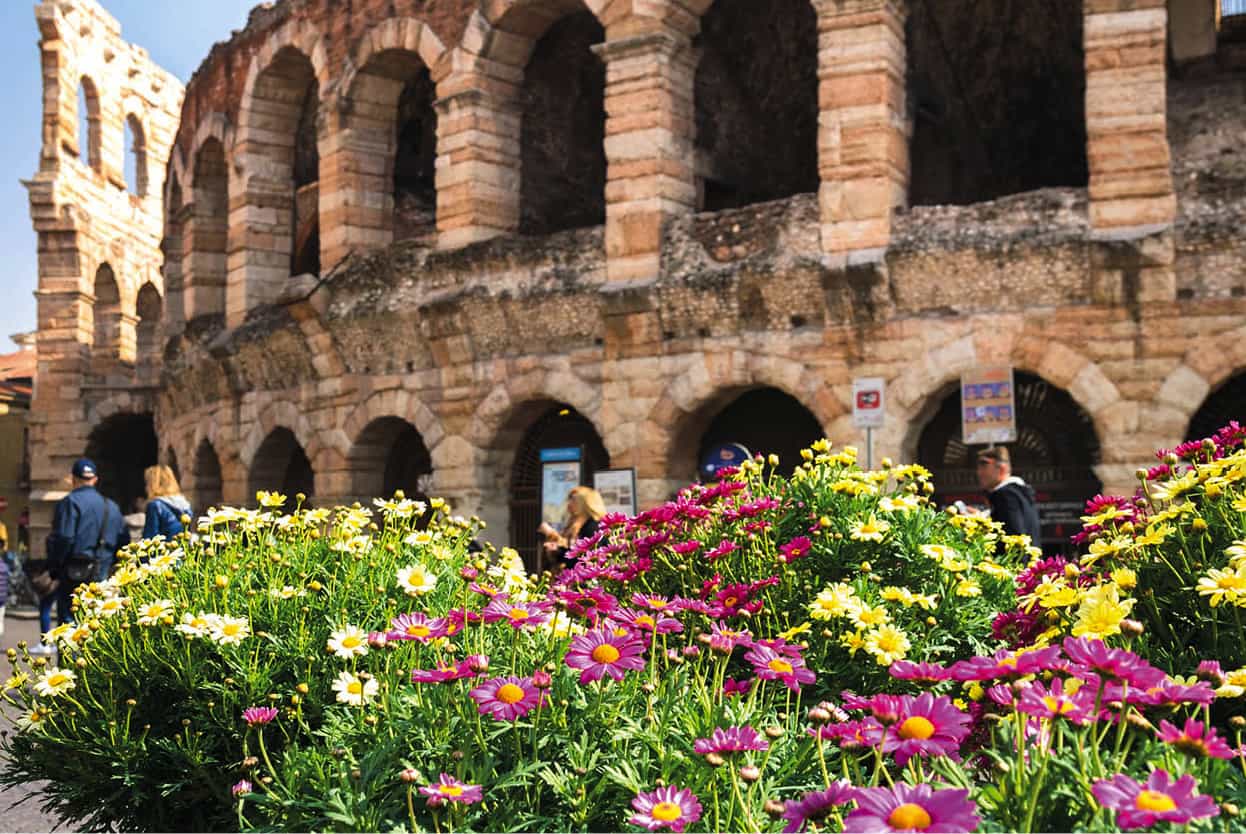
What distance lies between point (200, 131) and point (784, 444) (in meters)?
11.1

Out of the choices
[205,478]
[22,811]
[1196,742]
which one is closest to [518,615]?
[1196,742]

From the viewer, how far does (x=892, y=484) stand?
39.5 ft

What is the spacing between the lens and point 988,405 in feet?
36.8

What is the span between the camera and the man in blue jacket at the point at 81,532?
9086 millimetres

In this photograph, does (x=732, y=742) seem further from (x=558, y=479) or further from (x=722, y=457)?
(x=558, y=479)

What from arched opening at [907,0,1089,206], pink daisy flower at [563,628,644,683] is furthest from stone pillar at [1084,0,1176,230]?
pink daisy flower at [563,628,644,683]

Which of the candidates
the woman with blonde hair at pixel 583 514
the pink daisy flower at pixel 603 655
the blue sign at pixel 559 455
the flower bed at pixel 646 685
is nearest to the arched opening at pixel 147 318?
the blue sign at pixel 559 455

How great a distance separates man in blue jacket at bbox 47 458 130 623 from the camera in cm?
909

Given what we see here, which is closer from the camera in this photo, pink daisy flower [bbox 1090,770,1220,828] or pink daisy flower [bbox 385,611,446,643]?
pink daisy flower [bbox 1090,770,1220,828]

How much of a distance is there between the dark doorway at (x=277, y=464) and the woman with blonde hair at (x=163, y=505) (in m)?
9.39

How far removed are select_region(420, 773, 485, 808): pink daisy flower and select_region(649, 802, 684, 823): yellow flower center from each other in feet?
1.10

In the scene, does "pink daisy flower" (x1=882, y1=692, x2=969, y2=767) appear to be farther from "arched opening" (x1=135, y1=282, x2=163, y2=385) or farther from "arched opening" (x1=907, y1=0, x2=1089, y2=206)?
"arched opening" (x1=135, y1=282, x2=163, y2=385)

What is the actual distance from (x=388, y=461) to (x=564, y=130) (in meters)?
4.81

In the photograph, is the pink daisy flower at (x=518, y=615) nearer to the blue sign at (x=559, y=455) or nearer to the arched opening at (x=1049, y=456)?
the arched opening at (x=1049, y=456)
